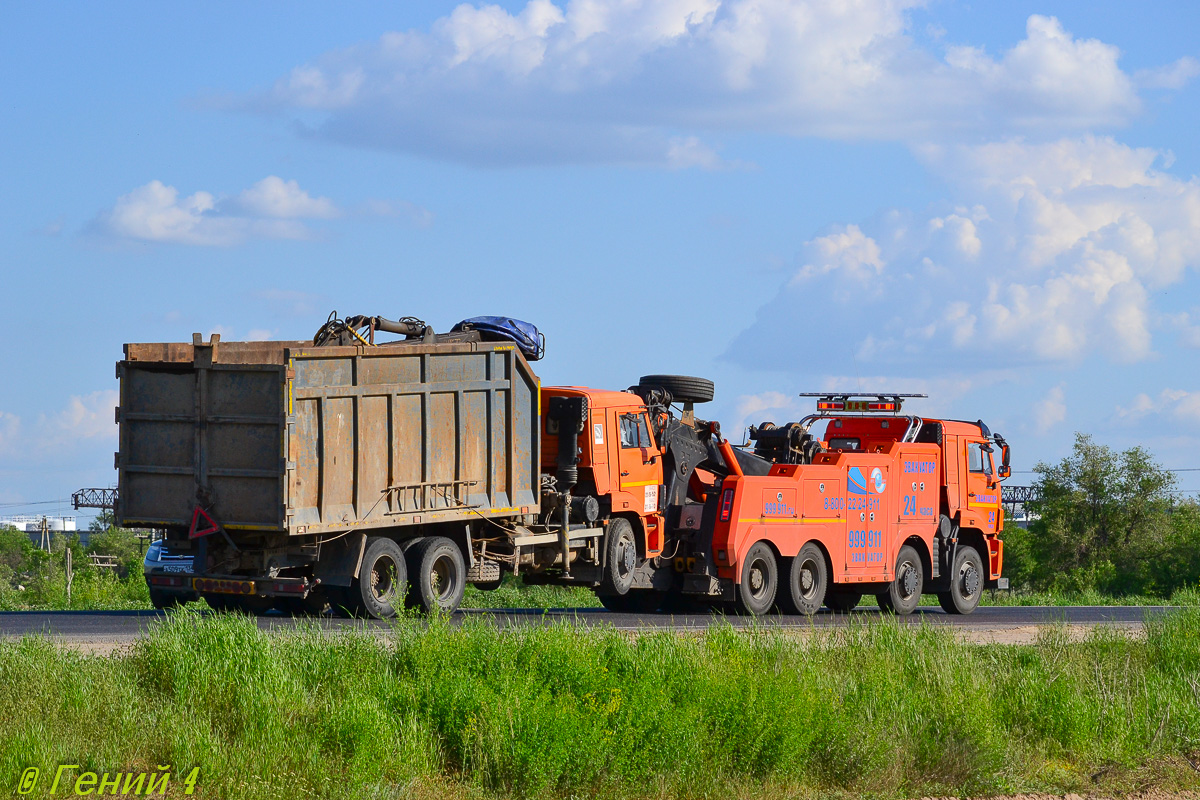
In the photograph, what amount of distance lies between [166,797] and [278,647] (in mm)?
2648

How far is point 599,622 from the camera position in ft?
50.9

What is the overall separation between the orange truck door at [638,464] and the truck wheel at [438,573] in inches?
122

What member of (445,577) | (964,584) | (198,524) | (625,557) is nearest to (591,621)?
(445,577)

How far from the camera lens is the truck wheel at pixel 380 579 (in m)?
16.7

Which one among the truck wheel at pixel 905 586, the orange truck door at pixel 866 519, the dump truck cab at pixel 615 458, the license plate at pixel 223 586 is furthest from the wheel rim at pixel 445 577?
the truck wheel at pixel 905 586

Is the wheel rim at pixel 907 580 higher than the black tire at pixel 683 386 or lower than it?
lower

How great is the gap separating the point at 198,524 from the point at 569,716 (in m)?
7.25

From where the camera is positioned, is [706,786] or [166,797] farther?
[706,786]

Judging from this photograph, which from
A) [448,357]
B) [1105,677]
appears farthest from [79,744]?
[1105,677]

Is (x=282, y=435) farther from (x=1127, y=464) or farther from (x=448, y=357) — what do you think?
(x=1127, y=464)

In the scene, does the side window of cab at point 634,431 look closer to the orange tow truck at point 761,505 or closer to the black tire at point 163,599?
the orange tow truck at point 761,505

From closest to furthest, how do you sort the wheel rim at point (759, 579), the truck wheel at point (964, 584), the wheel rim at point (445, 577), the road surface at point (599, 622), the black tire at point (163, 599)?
the road surface at point (599, 622) < the wheel rim at point (445, 577) < the black tire at point (163, 599) < the wheel rim at point (759, 579) < the truck wheel at point (964, 584)

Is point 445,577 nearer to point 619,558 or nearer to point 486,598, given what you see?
point 619,558

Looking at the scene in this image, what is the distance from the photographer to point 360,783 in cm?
963
